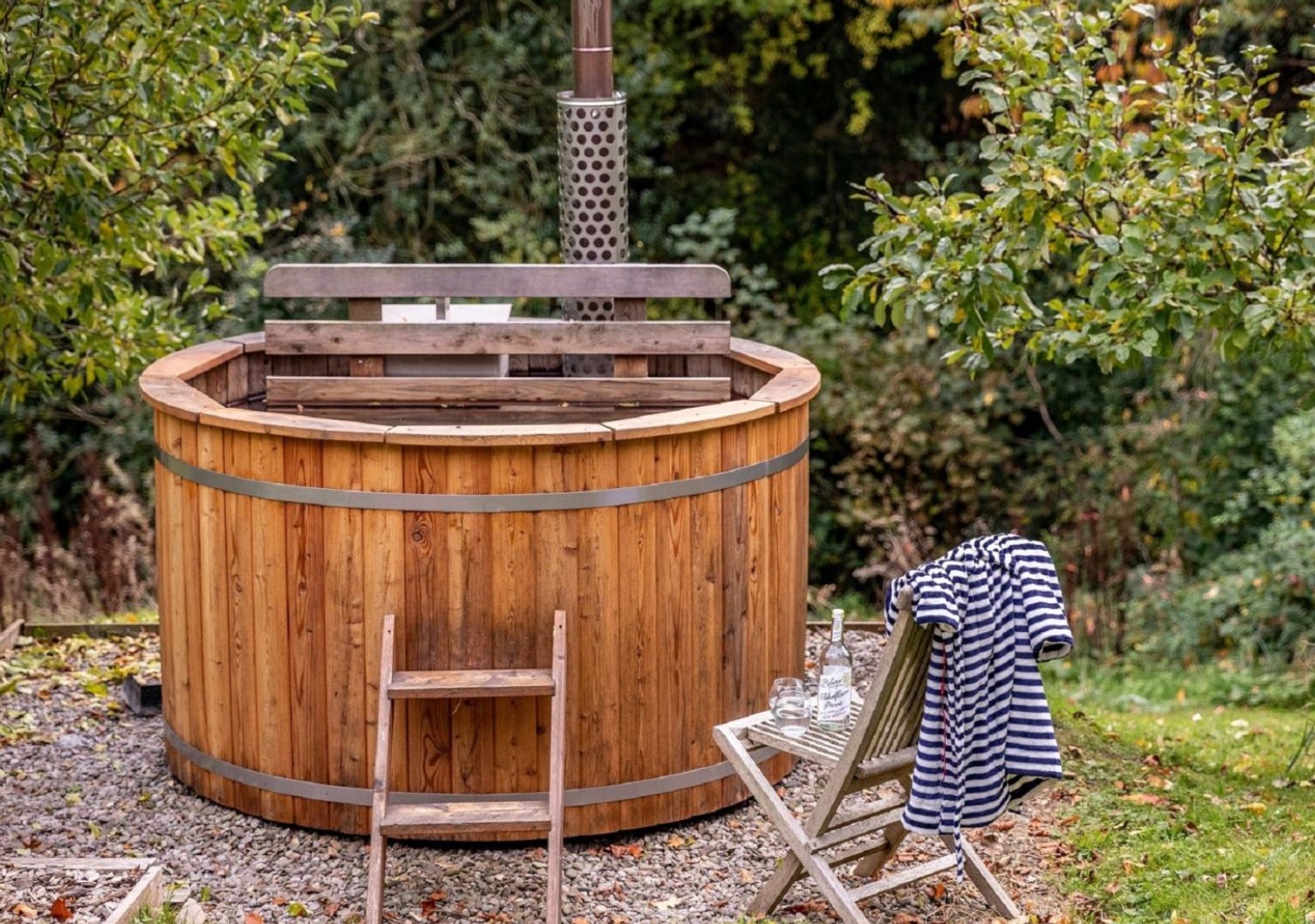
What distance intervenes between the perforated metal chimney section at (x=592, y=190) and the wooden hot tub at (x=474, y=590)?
25.9 inches

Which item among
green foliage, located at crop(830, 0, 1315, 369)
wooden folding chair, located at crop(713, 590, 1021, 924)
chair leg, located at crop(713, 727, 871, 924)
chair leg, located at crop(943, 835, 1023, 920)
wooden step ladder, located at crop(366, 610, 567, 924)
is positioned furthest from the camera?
green foliage, located at crop(830, 0, 1315, 369)

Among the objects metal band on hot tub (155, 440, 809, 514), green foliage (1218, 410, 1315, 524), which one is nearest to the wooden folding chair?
metal band on hot tub (155, 440, 809, 514)

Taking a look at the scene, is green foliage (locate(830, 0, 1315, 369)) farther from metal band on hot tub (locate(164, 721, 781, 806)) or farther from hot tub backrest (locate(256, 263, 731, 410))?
metal band on hot tub (locate(164, 721, 781, 806))

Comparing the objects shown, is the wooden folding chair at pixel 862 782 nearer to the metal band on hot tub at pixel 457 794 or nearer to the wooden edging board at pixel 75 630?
A: the metal band on hot tub at pixel 457 794

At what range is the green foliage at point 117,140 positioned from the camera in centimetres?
579

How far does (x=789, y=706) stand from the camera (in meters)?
4.81

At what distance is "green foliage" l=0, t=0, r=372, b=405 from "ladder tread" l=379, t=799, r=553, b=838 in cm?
255

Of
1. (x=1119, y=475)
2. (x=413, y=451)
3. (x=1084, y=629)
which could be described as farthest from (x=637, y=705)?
(x=1119, y=475)

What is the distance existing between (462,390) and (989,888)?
257cm

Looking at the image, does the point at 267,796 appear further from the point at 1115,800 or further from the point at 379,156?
the point at 379,156

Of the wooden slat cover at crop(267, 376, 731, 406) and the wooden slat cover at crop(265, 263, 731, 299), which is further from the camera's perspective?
the wooden slat cover at crop(267, 376, 731, 406)

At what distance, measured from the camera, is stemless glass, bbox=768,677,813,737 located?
4.79 meters

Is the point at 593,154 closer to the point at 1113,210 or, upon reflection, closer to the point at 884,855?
the point at 1113,210

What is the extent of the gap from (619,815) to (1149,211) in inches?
107
